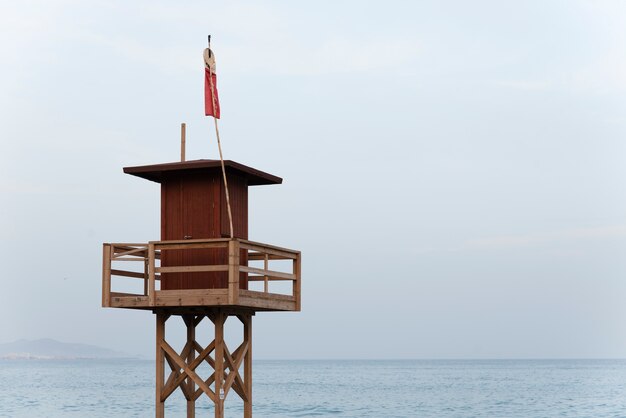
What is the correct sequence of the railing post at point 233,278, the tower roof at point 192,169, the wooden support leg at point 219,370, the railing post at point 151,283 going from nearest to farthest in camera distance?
the railing post at point 233,278, the railing post at point 151,283, the wooden support leg at point 219,370, the tower roof at point 192,169

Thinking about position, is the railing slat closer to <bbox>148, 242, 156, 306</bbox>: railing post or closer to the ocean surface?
<bbox>148, 242, 156, 306</bbox>: railing post

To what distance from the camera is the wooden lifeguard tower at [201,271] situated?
16953 mm

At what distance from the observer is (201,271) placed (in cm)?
1714

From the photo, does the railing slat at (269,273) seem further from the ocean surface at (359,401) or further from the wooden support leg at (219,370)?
the ocean surface at (359,401)

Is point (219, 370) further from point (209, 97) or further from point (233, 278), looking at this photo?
point (209, 97)

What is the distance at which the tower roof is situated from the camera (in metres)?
17.6

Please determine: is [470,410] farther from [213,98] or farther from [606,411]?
[213,98]

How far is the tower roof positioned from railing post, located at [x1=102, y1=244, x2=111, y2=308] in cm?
156

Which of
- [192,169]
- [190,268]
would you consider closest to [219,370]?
[190,268]

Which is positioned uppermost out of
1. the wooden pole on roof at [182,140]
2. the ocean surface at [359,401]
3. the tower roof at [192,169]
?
the wooden pole on roof at [182,140]

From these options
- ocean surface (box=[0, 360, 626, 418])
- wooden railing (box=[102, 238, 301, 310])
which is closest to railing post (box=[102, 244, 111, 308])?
wooden railing (box=[102, 238, 301, 310])

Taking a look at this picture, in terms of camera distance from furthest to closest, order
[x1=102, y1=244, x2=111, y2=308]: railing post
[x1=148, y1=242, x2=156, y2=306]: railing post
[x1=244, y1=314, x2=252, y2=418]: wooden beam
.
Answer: [x1=244, y1=314, x2=252, y2=418]: wooden beam → [x1=102, y1=244, x2=111, y2=308]: railing post → [x1=148, y1=242, x2=156, y2=306]: railing post

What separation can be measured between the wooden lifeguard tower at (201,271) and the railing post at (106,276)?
0.7 inches

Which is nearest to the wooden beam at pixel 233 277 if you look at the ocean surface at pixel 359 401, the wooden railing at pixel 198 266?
the wooden railing at pixel 198 266
